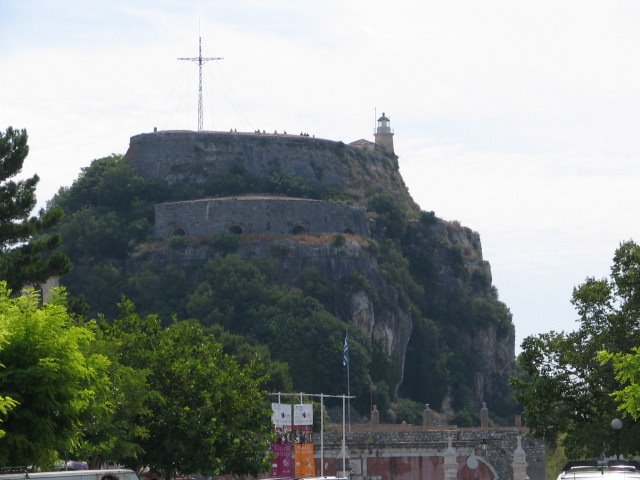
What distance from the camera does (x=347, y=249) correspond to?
468 ft

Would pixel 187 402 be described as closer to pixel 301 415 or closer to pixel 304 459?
pixel 304 459

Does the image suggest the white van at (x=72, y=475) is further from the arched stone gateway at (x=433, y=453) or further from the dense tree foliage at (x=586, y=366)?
the arched stone gateway at (x=433, y=453)

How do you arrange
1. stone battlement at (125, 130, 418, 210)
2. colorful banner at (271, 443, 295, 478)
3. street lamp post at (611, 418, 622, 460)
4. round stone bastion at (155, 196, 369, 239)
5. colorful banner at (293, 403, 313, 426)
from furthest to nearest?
stone battlement at (125, 130, 418, 210)
round stone bastion at (155, 196, 369, 239)
colorful banner at (293, 403, 313, 426)
colorful banner at (271, 443, 295, 478)
street lamp post at (611, 418, 622, 460)

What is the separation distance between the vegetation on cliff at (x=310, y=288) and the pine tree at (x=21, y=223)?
64045 mm

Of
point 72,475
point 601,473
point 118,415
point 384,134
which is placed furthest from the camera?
point 384,134

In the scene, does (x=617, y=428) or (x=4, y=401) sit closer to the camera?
(x=4, y=401)

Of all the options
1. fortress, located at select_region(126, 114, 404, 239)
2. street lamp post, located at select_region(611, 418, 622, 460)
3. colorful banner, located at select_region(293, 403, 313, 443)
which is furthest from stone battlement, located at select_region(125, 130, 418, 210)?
street lamp post, located at select_region(611, 418, 622, 460)

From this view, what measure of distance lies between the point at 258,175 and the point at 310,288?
1949cm

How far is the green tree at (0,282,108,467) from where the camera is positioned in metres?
33.7

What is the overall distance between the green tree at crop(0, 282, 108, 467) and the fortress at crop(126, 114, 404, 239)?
108 meters

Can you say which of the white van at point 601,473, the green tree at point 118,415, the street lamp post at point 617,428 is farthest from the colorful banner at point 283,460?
the white van at point 601,473

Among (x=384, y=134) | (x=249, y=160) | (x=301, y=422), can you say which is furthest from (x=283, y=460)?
(x=384, y=134)

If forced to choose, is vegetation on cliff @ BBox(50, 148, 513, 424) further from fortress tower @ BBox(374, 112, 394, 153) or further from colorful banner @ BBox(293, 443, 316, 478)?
colorful banner @ BBox(293, 443, 316, 478)

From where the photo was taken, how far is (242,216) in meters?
144
